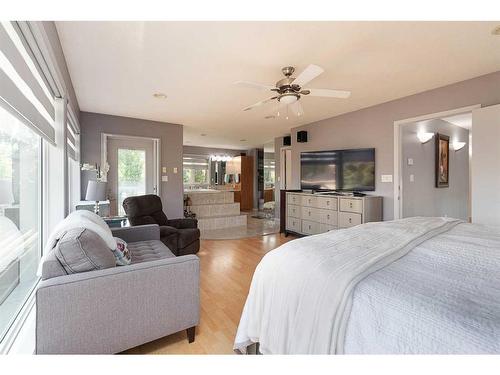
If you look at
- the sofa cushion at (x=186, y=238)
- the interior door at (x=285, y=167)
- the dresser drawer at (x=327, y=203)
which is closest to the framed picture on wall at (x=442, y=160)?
the dresser drawer at (x=327, y=203)

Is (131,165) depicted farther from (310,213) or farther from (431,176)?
(431,176)

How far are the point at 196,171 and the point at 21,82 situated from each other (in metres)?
6.98

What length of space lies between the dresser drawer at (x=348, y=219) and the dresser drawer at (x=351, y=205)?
2.5 inches

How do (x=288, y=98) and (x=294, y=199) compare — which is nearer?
(x=288, y=98)

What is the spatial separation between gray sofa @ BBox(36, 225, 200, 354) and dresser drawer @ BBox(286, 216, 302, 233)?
10.5ft

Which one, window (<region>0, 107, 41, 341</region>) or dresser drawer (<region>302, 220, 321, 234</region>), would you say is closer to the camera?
window (<region>0, 107, 41, 341</region>)

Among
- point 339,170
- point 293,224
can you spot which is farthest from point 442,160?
point 293,224

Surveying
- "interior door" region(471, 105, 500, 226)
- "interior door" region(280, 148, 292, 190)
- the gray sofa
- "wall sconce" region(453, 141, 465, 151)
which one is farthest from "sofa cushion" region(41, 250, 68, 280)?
"wall sconce" region(453, 141, 465, 151)

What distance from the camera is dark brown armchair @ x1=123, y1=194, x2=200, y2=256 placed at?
120 inches

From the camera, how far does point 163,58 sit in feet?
7.49

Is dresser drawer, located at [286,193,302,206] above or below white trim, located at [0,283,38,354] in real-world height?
above

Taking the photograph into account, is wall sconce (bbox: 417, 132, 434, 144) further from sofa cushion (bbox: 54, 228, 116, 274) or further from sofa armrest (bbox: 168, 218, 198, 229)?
sofa cushion (bbox: 54, 228, 116, 274)

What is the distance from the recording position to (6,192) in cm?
144
